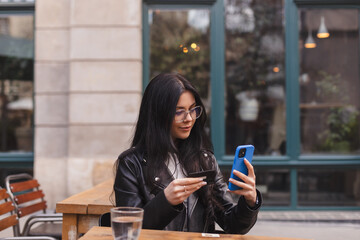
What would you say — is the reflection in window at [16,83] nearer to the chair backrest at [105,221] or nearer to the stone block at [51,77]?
the stone block at [51,77]

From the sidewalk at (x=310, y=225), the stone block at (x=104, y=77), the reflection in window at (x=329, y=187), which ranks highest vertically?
the stone block at (x=104, y=77)

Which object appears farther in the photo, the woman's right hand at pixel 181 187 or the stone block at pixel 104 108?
the stone block at pixel 104 108

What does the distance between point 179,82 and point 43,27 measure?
188 inches

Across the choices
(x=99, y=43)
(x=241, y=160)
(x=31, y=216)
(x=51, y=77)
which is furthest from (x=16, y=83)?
(x=241, y=160)

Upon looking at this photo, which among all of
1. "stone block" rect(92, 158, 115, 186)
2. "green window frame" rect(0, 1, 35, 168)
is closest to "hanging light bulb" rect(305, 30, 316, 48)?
"stone block" rect(92, 158, 115, 186)

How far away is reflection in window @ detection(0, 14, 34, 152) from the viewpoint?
6.52 metres

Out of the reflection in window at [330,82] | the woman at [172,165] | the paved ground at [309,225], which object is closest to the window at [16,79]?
the paved ground at [309,225]

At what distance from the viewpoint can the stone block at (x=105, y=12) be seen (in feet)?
19.6

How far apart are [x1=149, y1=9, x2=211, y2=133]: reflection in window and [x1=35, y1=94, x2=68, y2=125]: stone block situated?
1564 millimetres

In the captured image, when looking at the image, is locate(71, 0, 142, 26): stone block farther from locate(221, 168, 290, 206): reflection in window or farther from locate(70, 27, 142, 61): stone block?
Result: locate(221, 168, 290, 206): reflection in window

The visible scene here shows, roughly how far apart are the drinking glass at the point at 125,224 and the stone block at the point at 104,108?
4610 mm

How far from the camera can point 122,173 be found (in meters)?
2.15

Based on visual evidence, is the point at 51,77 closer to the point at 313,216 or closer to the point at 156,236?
the point at 313,216

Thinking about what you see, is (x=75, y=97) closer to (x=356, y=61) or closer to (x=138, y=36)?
(x=138, y=36)
